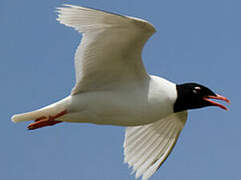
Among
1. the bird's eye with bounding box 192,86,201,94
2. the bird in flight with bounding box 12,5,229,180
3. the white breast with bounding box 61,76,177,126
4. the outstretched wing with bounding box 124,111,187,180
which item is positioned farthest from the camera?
the outstretched wing with bounding box 124,111,187,180

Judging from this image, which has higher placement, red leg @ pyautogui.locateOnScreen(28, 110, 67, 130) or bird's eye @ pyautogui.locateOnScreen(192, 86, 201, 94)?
bird's eye @ pyautogui.locateOnScreen(192, 86, 201, 94)

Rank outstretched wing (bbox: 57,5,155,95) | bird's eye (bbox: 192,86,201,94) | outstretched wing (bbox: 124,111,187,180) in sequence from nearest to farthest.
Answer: outstretched wing (bbox: 57,5,155,95), bird's eye (bbox: 192,86,201,94), outstretched wing (bbox: 124,111,187,180)

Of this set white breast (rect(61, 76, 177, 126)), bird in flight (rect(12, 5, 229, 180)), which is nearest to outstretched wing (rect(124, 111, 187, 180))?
bird in flight (rect(12, 5, 229, 180))

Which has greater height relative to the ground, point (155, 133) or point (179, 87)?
point (179, 87)

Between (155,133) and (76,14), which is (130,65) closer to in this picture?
(76,14)

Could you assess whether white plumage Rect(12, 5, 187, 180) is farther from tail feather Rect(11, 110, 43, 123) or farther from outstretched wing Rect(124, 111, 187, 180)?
outstretched wing Rect(124, 111, 187, 180)

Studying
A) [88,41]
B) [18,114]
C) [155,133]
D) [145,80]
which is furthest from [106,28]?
[155,133]

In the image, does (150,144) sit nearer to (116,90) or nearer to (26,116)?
(116,90)

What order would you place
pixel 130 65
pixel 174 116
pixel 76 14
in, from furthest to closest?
pixel 174 116 < pixel 130 65 < pixel 76 14
